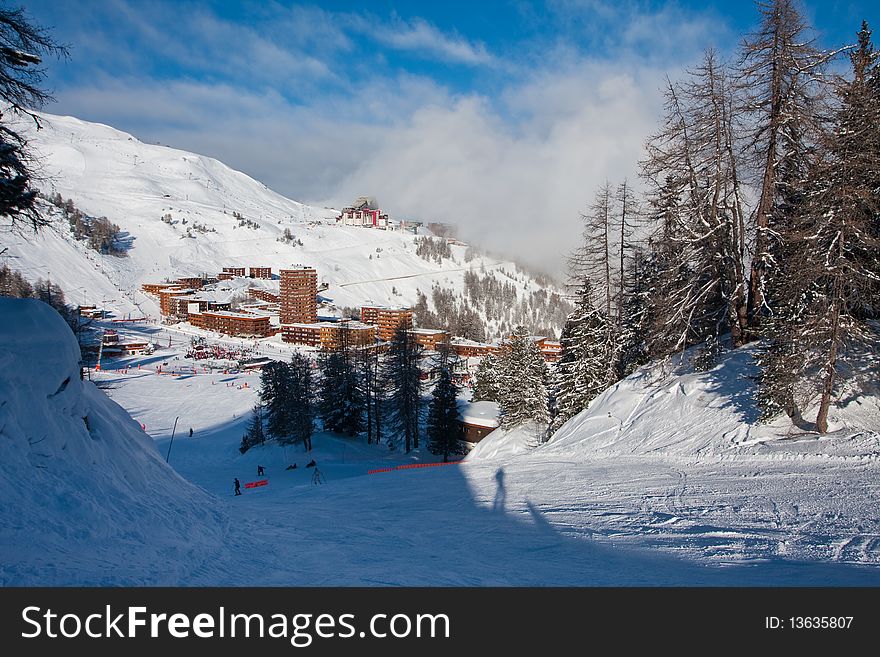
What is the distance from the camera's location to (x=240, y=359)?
268 ft

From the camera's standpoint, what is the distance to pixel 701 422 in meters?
14.8

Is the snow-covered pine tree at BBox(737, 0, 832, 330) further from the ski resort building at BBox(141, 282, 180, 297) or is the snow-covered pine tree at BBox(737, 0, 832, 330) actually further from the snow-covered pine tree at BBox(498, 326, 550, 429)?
the ski resort building at BBox(141, 282, 180, 297)

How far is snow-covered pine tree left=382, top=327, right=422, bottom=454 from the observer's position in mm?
32938

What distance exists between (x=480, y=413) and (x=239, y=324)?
82.3m

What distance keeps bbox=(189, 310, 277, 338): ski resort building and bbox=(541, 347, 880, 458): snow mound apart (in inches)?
3890

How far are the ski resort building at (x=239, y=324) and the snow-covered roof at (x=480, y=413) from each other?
75.5m

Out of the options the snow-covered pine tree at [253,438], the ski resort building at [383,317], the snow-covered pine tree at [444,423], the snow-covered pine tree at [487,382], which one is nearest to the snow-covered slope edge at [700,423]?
the snow-covered pine tree at [444,423]

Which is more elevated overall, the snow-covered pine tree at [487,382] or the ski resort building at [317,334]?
the ski resort building at [317,334]

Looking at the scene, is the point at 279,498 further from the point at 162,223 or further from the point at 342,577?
the point at 162,223

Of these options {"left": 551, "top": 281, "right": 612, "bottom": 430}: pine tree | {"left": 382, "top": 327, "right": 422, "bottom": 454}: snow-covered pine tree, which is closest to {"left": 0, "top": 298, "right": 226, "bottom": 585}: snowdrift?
{"left": 551, "top": 281, "right": 612, "bottom": 430}: pine tree

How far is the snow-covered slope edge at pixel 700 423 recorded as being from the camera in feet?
38.0

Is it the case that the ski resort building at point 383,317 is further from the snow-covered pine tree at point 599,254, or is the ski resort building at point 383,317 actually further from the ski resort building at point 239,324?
the snow-covered pine tree at point 599,254

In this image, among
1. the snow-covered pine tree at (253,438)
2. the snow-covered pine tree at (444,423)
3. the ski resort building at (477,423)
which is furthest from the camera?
the ski resort building at (477,423)

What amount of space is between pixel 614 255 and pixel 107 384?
2353 inches
